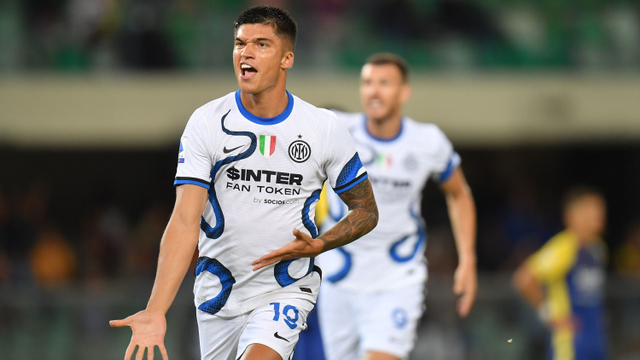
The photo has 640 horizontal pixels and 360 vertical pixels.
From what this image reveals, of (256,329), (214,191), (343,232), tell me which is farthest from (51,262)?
(343,232)

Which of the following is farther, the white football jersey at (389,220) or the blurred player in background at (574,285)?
the blurred player in background at (574,285)

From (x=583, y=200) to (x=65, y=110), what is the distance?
356 inches

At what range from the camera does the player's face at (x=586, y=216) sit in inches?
309

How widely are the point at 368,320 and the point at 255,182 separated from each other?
7.46 ft

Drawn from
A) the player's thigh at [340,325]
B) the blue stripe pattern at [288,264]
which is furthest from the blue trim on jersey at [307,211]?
the player's thigh at [340,325]

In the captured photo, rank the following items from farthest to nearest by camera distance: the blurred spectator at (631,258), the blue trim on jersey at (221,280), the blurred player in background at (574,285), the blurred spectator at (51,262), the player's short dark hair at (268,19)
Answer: the blurred spectator at (631,258) → the blurred spectator at (51,262) → the blurred player in background at (574,285) → the blue trim on jersey at (221,280) → the player's short dark hair at (268,19)

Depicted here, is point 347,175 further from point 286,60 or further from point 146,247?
point 146,247

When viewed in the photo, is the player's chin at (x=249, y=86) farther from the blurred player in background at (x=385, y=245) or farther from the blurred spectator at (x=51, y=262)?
the blurred spectator at (x=51, y=262)

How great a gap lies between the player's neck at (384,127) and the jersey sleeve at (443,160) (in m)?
0.32

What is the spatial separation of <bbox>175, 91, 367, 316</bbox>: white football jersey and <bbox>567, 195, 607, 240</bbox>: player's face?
4365mm

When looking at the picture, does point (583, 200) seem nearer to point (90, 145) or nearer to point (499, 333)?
point (499, 333)

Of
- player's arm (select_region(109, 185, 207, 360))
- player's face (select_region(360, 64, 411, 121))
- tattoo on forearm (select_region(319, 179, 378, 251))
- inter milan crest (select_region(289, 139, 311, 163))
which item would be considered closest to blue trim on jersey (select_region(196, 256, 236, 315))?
player's arm (select_region(109, 185, 207, 360))

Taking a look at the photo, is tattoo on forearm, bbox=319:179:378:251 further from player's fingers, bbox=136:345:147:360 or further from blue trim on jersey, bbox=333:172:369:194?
player's fingers, bbox=136:345:147:360

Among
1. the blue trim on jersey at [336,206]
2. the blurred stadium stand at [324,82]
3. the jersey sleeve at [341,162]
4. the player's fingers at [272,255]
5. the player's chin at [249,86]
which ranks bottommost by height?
the player's fingers at [272,255]
